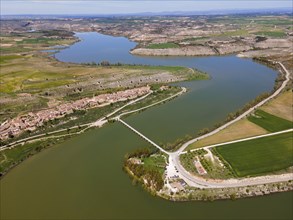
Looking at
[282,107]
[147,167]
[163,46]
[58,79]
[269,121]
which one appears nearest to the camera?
[147,167]

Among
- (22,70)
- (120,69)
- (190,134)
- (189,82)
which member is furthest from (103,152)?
(22,70)

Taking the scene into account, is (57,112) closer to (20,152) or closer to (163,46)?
(20,152)

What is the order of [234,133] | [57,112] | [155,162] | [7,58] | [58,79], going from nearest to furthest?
1. [155,162]
2. [234,133]
3. [57,112]
4. [58,79]
5. [7,58]

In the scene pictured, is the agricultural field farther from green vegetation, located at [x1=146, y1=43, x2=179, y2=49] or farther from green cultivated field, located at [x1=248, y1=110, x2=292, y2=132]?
green vegetation, located at [x1=146, y1=43, x2=179, y2=49]

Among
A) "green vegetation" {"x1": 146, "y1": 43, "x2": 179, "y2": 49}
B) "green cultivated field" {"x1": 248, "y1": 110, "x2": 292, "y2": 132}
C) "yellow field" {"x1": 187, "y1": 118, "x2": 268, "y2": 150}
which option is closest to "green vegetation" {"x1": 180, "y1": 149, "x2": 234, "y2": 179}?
"yellow field" {"x1": 187, "y1": 118, "x2": 268, "y2": 150}

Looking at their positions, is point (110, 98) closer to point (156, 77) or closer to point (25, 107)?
point (25, 107)

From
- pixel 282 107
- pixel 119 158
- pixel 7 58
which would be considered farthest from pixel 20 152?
pixel 7 58
